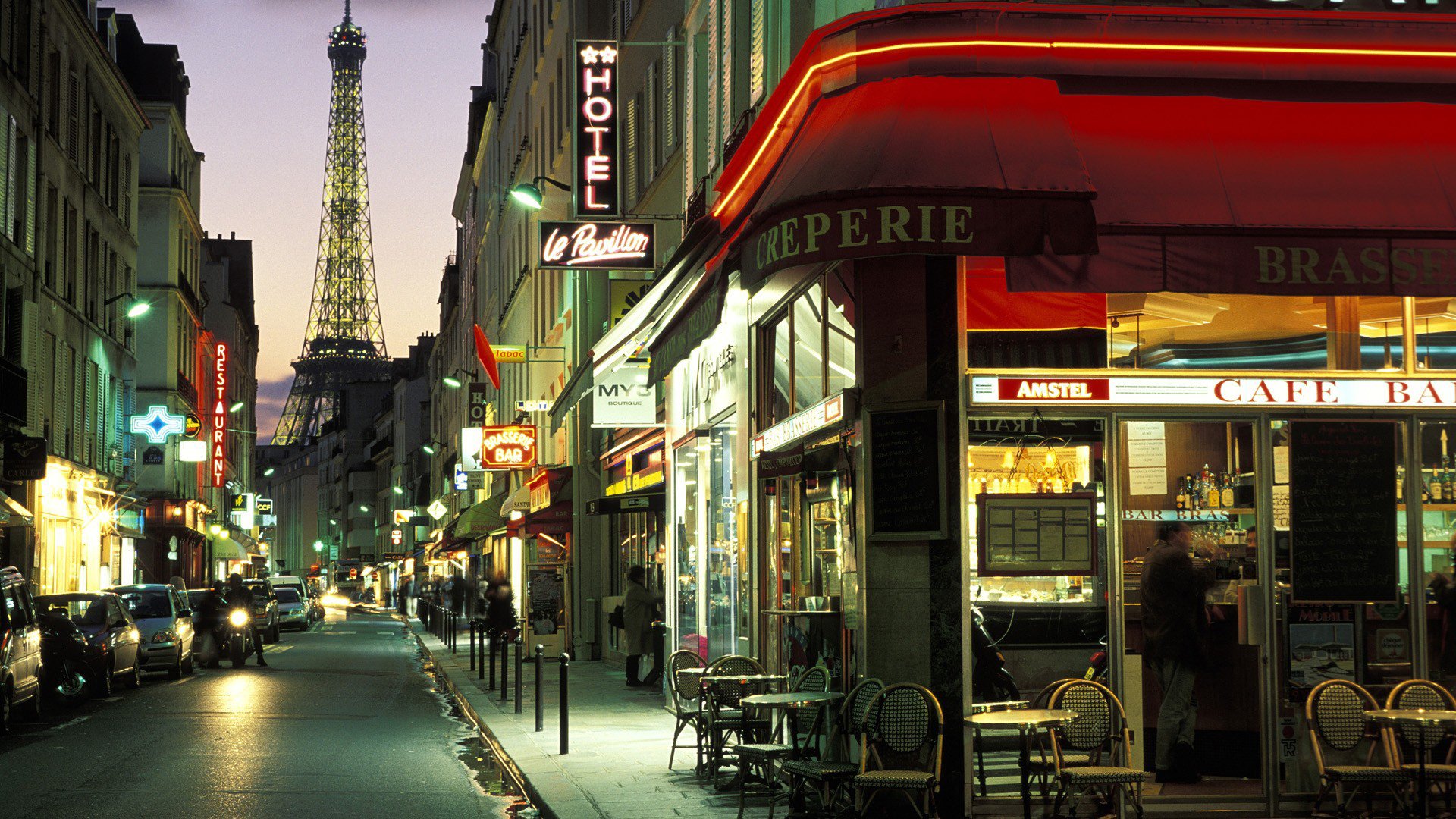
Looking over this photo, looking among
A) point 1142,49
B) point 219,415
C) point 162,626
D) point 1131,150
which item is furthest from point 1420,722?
point 219,415

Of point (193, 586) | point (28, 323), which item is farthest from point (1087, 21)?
point (193, 586)

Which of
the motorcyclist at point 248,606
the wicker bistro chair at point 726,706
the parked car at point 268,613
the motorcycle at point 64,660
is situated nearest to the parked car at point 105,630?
the motorcycle at point 64,660

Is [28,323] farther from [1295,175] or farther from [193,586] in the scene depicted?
[193,586]

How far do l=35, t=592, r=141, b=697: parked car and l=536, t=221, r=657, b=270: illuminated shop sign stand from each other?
27.8 feet

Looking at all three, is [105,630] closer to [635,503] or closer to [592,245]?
[635,503]

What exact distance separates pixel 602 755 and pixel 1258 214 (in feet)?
25.9

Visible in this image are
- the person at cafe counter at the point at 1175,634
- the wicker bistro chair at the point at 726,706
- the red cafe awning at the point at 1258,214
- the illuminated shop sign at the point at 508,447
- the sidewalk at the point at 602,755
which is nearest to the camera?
the red cafe awning at the point at 1258,214

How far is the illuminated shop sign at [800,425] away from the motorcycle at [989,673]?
5.25 feet

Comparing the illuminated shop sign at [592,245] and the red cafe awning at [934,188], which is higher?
the illuminated shop sign at [592,245]

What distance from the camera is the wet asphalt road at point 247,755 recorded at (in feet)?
41.4

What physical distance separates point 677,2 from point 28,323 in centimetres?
1831

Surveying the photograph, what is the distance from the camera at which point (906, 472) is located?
10.9m

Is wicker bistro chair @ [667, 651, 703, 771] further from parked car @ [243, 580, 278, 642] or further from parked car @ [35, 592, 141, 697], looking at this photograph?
parked car @ [243, 580, 278, 642]

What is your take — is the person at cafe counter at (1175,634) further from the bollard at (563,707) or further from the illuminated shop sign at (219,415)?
the illuminated shop sign at (219,415)
